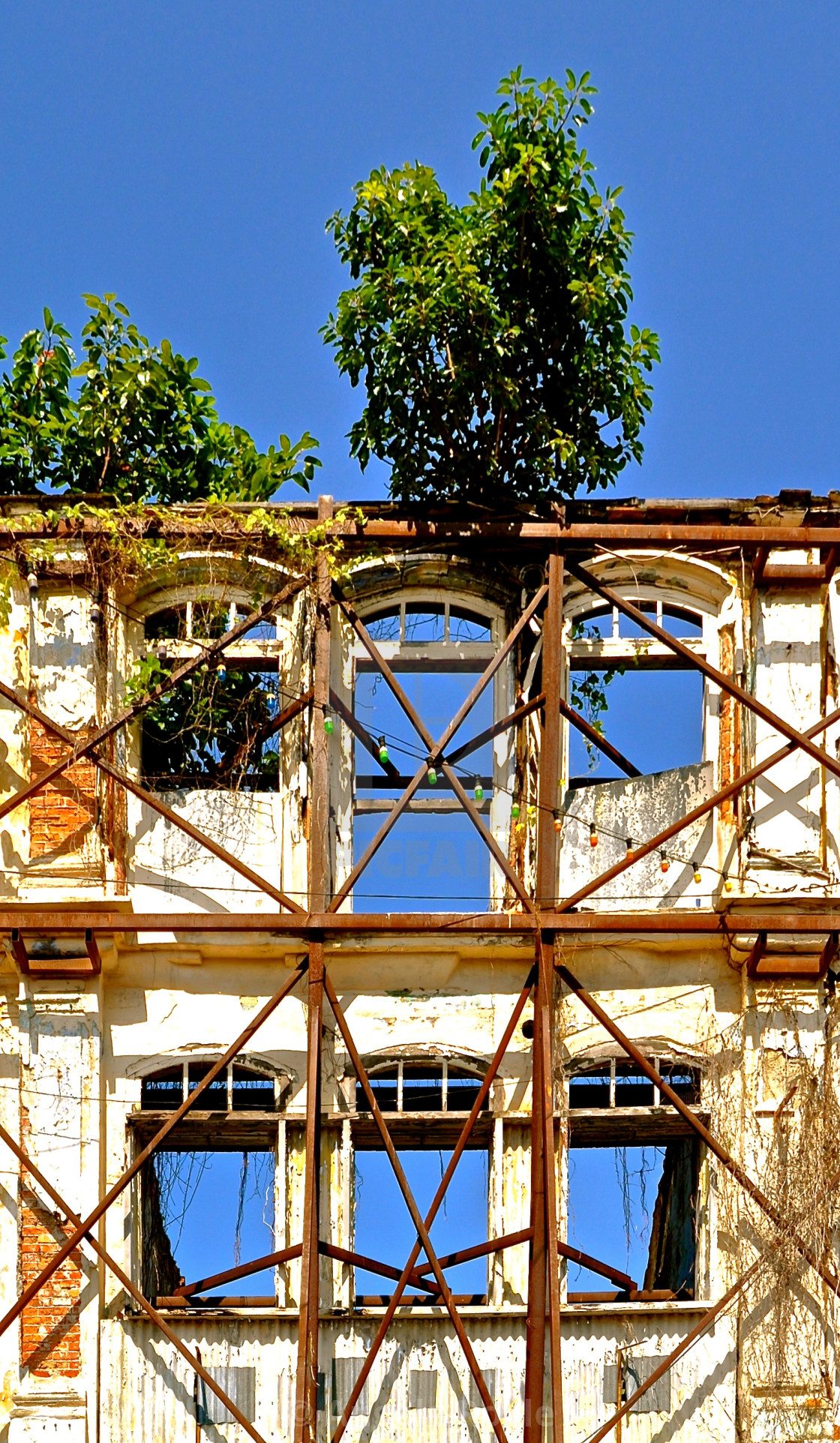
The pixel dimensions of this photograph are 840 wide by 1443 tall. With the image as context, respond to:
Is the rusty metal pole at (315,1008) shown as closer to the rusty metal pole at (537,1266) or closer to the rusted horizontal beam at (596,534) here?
the rusted horizontal beam at (596,534)

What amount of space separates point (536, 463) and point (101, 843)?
439 centimetres

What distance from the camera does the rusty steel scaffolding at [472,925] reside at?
13477 millimetres

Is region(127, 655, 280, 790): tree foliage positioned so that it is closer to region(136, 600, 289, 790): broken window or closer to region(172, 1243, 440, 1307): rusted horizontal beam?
region(136, 600, 289, 790): broken window

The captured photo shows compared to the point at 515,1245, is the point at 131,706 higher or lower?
higher

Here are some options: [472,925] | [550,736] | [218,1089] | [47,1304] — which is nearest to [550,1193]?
[472,925]

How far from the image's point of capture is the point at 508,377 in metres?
15.3

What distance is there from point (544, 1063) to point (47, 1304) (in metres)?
3.77

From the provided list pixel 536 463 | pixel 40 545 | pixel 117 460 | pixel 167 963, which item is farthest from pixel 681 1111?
pixel 117 460

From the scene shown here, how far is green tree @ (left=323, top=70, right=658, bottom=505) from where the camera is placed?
49.3ft

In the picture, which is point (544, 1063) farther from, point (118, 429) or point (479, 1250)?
point (118, 429)

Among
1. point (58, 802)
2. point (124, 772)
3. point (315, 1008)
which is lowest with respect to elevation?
point (315, 1008)

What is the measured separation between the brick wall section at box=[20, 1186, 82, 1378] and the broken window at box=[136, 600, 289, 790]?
3.30 m

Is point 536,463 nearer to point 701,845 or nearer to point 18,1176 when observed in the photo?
point 701,845

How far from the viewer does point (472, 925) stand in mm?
14188
